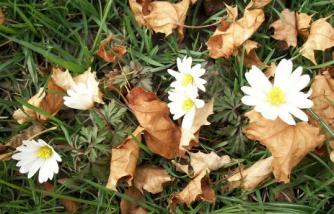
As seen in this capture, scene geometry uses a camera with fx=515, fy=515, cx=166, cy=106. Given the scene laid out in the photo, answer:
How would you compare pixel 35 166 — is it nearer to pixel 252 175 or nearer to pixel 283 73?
pixel 252 175

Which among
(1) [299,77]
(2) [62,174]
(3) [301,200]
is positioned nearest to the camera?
(1) [299,77]

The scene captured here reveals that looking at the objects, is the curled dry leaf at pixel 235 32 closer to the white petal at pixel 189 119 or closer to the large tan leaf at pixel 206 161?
the white petal at pixel 189 119

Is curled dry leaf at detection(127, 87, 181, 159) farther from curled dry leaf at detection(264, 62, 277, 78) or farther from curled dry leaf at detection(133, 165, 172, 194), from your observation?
curled dry leaf at detection(264, 62, 277, 78)

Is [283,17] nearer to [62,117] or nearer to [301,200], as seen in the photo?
[301,200]

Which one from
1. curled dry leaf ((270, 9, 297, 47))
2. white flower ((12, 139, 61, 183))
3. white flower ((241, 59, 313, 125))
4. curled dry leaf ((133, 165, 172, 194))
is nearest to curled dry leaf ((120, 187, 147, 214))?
curled dry leaf ((133, 165, 172, 194))

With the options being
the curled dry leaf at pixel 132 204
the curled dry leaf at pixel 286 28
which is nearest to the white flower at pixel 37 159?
the curled dry leaf at pixel 132 204

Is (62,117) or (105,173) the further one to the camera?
(62,117)

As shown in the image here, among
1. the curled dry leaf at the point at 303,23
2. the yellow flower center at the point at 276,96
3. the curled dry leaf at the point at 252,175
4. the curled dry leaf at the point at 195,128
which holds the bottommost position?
the curled dry leaf at the point at 252,175

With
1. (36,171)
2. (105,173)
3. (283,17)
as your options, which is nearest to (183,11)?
(283,17)
